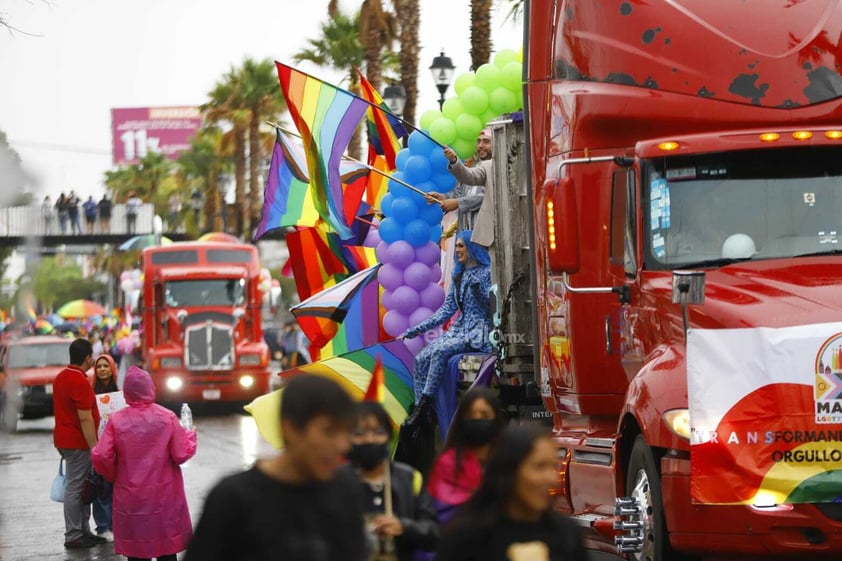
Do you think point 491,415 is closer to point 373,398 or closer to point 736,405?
point 373,398

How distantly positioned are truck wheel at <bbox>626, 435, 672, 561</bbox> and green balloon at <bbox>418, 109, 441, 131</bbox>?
24.4 feet

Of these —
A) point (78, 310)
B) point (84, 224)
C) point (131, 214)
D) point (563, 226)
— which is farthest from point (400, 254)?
Result: point (84, 224)

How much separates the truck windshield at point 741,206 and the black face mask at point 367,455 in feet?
14.5

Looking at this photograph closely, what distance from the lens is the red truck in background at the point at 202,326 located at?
3506 cm

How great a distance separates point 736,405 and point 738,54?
9.79 feet

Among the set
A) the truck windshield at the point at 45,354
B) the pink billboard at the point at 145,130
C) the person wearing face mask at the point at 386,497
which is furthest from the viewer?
the pink billboard at the point at 145,130

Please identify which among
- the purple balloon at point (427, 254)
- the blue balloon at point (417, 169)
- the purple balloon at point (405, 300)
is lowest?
the purple balloon at point (405, 300)

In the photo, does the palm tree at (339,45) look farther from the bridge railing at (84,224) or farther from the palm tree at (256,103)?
the bridge railing at (84,224)

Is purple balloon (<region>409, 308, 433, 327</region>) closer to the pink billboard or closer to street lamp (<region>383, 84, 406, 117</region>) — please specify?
street lamp (<region>383, 84, 406, 117</region>)

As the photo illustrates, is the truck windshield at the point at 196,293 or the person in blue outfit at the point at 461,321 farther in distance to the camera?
the truck windshield at the point at 196,293

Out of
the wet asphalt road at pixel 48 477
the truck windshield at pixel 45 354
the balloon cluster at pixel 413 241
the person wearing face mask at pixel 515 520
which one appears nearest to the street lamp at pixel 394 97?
the wet asphalt road at pixel 48 477

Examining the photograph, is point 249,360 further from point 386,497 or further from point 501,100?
point 386,497

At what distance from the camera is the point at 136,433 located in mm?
11133

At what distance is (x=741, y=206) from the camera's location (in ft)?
33.6
